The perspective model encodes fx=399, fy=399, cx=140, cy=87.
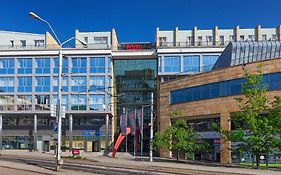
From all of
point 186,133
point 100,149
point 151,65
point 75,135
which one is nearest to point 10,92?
point 75,135

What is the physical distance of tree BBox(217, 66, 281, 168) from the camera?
33.2m

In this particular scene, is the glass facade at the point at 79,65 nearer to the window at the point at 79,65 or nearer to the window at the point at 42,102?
the window at the point at 79,65

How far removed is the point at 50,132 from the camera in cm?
8075

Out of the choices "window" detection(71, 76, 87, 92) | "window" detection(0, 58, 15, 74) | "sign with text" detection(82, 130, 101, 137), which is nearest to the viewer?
"window" detection(71, 76, 87, 92)

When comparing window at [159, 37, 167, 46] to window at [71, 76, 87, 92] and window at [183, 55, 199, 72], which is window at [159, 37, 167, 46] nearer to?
window at [183, 55, 199, 72]

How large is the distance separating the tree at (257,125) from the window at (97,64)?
46590 mm

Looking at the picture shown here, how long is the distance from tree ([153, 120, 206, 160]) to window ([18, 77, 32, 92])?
122 ft

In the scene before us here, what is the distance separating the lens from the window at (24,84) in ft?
259

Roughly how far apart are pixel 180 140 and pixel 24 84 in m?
42.6

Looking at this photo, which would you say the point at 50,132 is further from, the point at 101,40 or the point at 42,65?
the point at 101,40

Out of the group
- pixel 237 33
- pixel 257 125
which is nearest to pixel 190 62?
pixel 237 33

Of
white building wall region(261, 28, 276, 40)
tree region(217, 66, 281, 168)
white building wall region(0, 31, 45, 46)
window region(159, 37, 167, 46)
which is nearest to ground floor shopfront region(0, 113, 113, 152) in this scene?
white building wall region(0, 31, 45, 46)

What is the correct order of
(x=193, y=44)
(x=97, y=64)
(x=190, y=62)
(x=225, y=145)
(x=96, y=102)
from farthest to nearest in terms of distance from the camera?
(x=193, y=44) < (x=97, y=64) < (x=96, y=102) < (x=190, y=62) < (x=225, y=145)

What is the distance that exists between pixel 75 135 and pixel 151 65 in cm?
2114
